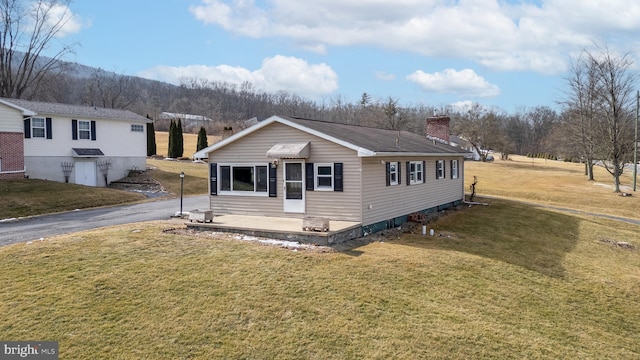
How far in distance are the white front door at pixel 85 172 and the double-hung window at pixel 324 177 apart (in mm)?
20134

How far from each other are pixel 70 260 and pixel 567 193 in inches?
1356

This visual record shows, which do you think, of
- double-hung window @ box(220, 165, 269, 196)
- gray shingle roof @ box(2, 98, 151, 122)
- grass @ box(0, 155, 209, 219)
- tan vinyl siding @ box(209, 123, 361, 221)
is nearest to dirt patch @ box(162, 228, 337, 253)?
tan vinyl siding @ box(209, 123, 361, 221)

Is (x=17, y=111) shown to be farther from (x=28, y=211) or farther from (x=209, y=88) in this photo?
(x=209, y=88)

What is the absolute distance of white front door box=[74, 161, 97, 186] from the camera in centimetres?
2747

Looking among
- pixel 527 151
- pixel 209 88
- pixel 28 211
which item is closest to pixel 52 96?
pixel 28 211

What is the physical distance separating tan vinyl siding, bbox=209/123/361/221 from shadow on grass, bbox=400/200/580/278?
224cm

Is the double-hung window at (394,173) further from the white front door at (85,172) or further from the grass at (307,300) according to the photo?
the white front door at (85,172)

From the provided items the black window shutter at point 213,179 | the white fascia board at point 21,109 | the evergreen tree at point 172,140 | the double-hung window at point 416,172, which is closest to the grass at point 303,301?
the black window shutter at point 213,179

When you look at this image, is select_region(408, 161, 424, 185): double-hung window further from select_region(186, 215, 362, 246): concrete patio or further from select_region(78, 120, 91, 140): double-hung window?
select_region(78, 120, 91, 140): double-hung window

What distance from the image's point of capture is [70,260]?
10.4m

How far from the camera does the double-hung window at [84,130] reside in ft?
90.8

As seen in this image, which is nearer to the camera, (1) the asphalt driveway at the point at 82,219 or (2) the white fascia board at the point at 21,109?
(1) the asphalt driveway at the point at 82,219

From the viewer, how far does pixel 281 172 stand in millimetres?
14805

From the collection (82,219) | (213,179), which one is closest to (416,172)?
(213,179)
